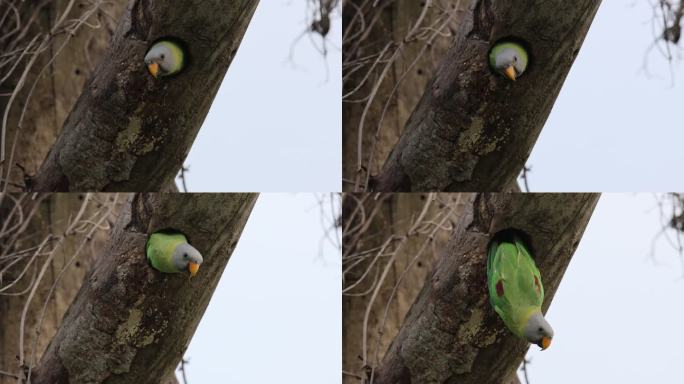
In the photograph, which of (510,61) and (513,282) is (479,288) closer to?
(513,282)

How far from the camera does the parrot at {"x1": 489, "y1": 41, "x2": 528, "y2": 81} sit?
13.1 ft

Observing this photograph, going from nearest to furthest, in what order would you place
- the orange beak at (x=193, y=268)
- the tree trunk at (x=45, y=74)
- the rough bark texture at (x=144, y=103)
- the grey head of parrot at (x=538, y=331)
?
the orange beak at (x=193, y=268) → the grey head of parrot at (x=538, y=331) → the rough bark texture at (x=144, y=103) → the tree trunk at (x=45, y=74)

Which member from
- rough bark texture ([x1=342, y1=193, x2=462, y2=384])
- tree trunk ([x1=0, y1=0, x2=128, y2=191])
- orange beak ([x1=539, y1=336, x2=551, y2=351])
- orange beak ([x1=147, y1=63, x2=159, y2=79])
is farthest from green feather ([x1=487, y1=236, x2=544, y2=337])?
tree trunk ([x1=0, y1=0, x2=128, y2=191])

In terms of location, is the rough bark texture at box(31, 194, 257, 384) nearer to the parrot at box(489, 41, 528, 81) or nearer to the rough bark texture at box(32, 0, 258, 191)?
the rough bark texture at box(32, 0, 258, 191)

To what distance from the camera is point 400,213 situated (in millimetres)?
4672

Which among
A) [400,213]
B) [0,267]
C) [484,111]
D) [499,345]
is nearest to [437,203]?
[400,213]

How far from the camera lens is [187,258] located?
375 cm

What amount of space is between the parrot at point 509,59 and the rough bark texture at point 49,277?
1.84m

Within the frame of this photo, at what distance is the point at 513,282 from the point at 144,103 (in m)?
1.76

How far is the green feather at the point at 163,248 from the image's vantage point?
3678 millimetres

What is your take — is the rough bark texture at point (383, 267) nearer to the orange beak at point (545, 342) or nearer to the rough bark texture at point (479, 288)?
the rough bark texture at point (479, 288)

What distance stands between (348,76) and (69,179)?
1.38 meters

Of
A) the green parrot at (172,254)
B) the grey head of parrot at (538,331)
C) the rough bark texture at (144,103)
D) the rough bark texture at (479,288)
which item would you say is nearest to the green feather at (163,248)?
the green parrot at (172,254)

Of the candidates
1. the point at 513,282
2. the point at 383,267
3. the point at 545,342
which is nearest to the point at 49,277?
the point at 383,267
